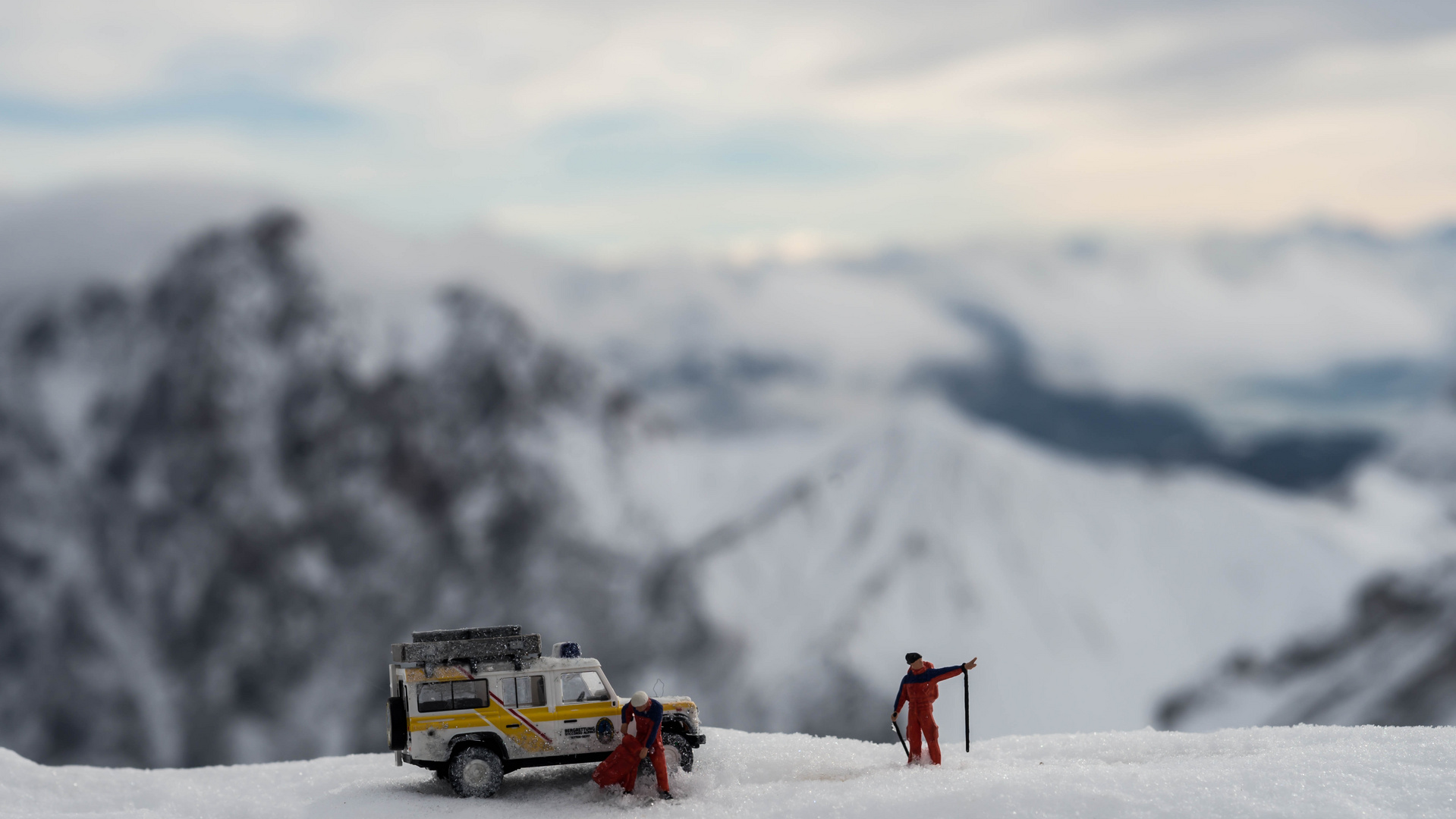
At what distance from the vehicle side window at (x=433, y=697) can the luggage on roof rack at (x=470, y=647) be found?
1.16ft

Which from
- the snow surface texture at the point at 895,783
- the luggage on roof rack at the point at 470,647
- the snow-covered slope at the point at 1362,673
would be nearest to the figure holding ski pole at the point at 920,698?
the snow surface texture at the point at 895,783

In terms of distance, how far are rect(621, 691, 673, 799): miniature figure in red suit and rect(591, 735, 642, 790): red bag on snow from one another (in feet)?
0.11

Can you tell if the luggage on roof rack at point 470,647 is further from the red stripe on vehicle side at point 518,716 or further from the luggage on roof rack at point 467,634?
the red stripe on vehicle side at point 518,716

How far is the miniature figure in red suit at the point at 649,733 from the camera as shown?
17953 mm

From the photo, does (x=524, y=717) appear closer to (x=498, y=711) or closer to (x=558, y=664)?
(x=498, y=711)

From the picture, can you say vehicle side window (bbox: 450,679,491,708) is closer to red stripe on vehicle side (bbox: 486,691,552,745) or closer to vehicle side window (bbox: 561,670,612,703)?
red stripe on vehicle side (bbox: 486,691,552,745)

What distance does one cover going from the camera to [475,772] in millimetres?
18453

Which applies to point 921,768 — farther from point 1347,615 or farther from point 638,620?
point 638,620

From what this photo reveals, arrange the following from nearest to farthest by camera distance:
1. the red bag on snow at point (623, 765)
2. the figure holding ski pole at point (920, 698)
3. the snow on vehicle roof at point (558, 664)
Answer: the red bag on snow at point (623, 765) → the figure holding ski pole at point (920, 698) → the snow on vehicle roof at point (558, 664)

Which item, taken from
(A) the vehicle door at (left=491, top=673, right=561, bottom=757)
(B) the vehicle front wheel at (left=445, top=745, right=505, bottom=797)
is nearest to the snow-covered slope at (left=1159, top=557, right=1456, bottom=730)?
(A) the vehicle door at (left=491, top=673, right=561, bottom=757)

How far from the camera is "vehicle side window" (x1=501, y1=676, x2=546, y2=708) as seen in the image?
737 inches

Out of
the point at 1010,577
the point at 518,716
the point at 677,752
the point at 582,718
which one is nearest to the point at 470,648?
the point at 518,716

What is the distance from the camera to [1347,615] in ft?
458

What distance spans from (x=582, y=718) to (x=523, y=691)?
3.46 ft
